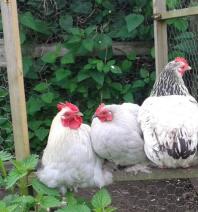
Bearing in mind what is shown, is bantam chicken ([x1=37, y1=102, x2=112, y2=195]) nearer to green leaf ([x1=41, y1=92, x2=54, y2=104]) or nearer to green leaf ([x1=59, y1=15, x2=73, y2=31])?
green leaf ([x1=41, y1=92, x2=54, y2=104])

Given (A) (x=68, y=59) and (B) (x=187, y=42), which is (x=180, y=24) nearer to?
(B) (x=187, y=42)

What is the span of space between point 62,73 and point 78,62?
18 cm

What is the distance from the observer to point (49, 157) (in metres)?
2.21

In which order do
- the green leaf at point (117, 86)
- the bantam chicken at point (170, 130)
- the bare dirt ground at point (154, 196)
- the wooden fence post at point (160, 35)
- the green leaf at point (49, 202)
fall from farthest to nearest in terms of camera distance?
the green leaf at point (117, 86)
the bare dirt ground at point (154, 196)
the wooden fence post at point (160, 35)
the green leaf at point (49, 202)
the bantam chicken at point (170, 130)

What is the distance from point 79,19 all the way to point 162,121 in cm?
156

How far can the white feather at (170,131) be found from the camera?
6.56 feet

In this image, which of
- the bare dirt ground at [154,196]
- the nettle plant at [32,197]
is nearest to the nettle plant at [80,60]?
the bare dirt ground at [154,196]

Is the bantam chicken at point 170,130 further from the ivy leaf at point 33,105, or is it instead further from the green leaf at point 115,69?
A: the ivy leaf at point 33,105

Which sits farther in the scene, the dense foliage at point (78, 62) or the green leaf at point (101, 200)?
the dense foliage at point (78, 62)

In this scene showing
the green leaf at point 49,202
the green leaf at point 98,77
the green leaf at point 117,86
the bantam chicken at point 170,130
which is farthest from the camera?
the green leaf at point 117,86

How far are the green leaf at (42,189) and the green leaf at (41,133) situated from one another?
1057mm

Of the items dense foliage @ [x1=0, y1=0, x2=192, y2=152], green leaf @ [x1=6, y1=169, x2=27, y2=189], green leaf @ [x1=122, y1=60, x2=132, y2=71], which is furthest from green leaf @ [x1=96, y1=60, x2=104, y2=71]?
green leaf @ [x1=6, y1=169, x2=27, y2=189]

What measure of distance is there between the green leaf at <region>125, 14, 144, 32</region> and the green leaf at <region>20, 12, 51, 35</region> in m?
0.58

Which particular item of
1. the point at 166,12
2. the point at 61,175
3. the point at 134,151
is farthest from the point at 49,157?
the point at 166,12
